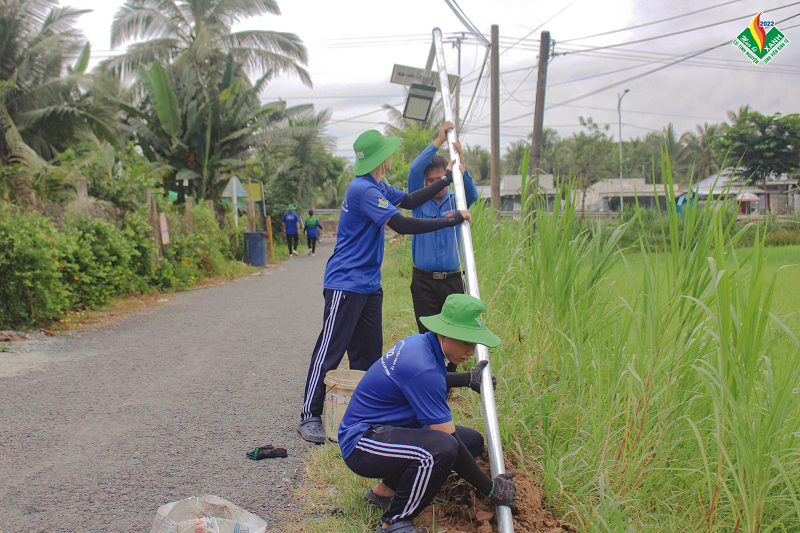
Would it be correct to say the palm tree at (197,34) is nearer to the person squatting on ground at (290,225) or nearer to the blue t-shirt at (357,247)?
the person squatting on ground at (290,225)

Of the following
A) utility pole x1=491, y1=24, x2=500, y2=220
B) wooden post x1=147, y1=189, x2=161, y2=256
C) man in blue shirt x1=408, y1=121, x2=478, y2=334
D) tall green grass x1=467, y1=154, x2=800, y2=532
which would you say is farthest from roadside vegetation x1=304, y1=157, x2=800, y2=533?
utility pole x1=491, y1=24, x2=500, y2=220

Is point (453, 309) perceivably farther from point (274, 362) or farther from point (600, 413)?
point (274, 362)

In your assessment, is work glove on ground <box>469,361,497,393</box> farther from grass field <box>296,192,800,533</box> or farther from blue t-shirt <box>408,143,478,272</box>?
blue t-shirt <box>408,143,478,272</box>

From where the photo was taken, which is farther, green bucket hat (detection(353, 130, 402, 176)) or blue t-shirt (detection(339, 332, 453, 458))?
green bucket hat (detection(353, 130, 402, 176))

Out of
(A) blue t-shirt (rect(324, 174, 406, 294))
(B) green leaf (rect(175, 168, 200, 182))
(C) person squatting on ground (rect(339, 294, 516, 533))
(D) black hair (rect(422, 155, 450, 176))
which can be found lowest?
(C) person squatting on ground (rect(339, 294, 516, 533))

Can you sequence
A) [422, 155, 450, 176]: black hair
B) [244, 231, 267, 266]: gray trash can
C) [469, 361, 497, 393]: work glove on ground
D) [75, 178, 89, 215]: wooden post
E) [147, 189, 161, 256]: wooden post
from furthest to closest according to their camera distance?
Result: [244, 231, 267, 266]: gray trash can, [147, 189, 161, 256]: wooden post, [75, 178, 89, 215]: wooden post, [422, 155, 450, 176]: black hair, [469, 361, 497, 393]: work glove on ground

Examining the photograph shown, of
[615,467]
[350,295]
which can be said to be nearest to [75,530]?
[350,295]

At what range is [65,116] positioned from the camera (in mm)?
18156

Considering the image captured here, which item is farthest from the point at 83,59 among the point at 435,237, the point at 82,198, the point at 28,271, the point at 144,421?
the point at 435,237

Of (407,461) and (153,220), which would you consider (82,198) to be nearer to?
(153,220)

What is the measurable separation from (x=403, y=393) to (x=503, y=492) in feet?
1.90

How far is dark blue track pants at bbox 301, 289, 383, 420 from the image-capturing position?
3660 mm

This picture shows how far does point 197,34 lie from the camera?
2247 centimetres

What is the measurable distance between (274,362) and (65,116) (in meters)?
16.6
